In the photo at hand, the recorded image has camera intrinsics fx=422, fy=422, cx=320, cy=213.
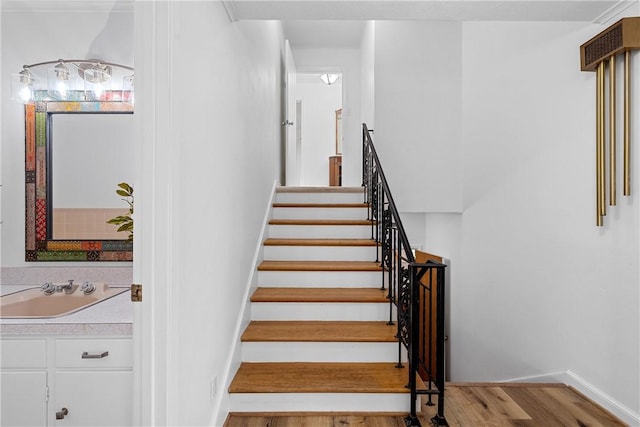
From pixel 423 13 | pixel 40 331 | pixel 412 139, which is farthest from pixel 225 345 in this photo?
pixel 412 139

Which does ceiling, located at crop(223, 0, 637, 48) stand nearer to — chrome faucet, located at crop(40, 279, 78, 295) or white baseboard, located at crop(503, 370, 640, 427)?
chrome faucet, located at crop(40, 279, 78, 295)

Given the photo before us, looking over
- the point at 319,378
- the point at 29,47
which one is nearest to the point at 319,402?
the point at 319,378

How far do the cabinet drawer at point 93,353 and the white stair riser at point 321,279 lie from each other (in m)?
1.70

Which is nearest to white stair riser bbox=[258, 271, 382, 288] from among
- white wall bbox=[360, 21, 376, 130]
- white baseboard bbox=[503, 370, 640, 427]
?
white baseboard bbox=[503, 370, 640, 427]

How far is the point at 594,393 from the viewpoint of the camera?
2.68 meters

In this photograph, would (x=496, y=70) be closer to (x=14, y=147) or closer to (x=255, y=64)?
(x=255, y=64)

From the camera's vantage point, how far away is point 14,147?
8.45ft

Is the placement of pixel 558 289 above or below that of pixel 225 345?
above

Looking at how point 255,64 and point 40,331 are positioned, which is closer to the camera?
point 40,331

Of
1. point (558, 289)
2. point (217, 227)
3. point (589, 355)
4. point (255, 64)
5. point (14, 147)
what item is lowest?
point (589, 355)

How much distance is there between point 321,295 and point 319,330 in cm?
34

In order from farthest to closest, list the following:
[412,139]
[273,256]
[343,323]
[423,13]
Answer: [412,139] → [273,256] → [343,323] → [423,13]

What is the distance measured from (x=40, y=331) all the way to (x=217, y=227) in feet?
2.90

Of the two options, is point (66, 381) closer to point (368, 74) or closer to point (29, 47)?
point (29, 47)
